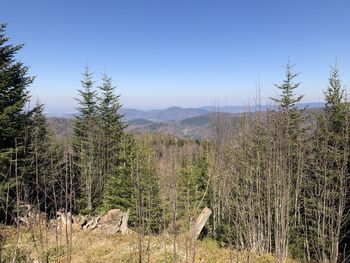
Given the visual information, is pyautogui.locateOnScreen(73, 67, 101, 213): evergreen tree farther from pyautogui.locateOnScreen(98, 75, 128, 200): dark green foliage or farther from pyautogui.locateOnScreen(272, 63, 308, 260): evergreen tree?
pyautogui.locateOnScreen(272, 63, 308, 260): evergreen tree

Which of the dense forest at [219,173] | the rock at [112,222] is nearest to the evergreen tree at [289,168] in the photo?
the dense forest at [219,173]

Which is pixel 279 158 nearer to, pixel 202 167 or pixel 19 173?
pixel 19 173

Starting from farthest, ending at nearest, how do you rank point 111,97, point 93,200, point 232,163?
point 111,97 < point 93,200 < point 232,163

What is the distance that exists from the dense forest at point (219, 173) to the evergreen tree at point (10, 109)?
0.05 m

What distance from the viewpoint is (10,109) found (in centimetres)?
1305

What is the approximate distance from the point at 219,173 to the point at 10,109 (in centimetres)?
1016

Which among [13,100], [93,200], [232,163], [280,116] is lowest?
[93,200]

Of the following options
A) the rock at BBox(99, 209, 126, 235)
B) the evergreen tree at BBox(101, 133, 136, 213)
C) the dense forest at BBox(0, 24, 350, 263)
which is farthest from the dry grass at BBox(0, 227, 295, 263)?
the evergreen tree at BBox(101, 133, 136, 213)

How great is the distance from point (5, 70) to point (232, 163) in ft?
40.4

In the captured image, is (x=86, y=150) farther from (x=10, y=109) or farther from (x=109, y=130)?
(x=10, y=109)

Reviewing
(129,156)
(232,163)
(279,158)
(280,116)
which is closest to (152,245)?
(279,158)

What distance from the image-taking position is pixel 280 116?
1079 cm

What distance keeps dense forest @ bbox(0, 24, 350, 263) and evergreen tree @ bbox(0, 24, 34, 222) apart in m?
0.05

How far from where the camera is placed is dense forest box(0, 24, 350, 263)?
34.1 feet
